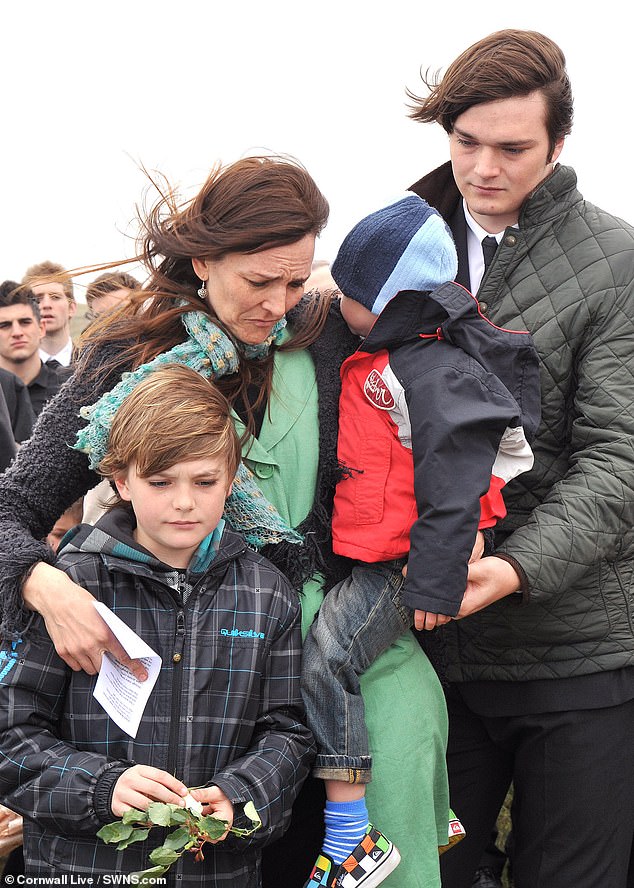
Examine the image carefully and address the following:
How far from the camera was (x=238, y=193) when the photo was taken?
7.43 feet

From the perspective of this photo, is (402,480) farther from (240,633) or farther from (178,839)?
(178,839)

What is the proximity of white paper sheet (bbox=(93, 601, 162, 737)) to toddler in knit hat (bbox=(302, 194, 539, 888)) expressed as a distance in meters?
0.37

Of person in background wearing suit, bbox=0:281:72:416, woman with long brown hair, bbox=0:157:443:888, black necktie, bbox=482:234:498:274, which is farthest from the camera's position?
person in background wearing suit, bbox=0:281:72:416

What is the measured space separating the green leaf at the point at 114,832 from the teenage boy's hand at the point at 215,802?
0.15 meters

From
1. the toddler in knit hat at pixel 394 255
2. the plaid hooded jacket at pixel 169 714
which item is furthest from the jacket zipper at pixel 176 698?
the toddler in knit hat at pixel 394 255

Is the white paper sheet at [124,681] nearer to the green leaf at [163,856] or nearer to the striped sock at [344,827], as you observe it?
the green leaf at [163,856]

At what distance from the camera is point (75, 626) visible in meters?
2.06

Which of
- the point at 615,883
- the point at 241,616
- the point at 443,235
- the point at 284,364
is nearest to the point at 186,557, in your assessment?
the point at 241,616

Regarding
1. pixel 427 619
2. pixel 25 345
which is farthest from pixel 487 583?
pixel 25 345

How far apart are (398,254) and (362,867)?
136 cm

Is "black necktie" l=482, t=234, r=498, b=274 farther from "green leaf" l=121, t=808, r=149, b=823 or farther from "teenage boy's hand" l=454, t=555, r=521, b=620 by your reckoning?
"green leaf" l=121, t=808, r=149, b=823

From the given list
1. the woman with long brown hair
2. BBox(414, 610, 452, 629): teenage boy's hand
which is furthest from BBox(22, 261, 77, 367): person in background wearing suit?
BBox(414, 610, 452, 629): teenage boy's hand

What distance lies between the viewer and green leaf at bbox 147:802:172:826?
189cm

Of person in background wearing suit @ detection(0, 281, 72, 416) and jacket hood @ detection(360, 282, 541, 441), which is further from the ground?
person in background wearing suit @ detection(0, 281, 72, 416)
